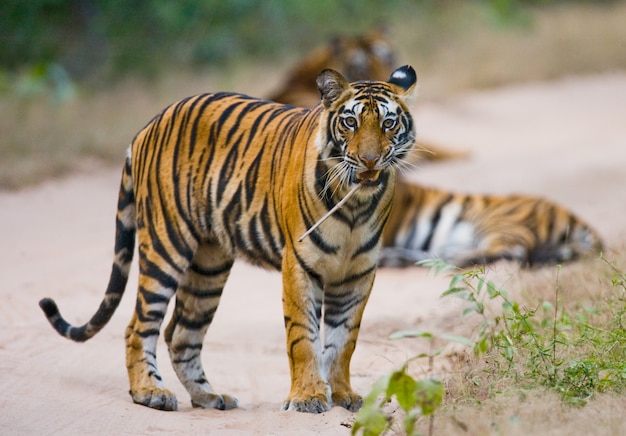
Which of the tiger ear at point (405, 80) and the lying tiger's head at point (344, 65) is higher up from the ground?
the lying tiger's head at point (344, 65)

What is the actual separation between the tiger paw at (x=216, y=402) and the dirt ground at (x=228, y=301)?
0.07m

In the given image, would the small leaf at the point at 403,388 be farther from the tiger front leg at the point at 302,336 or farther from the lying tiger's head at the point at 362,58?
the lying tiger's head at the point at 362,58

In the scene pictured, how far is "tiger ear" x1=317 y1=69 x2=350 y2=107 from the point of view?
4.69 m

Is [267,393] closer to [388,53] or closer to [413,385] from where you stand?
[413,385]

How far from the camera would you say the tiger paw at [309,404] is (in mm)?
4559


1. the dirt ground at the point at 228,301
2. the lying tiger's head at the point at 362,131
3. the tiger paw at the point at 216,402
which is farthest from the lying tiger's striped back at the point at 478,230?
the lying tiger's head at the point at 362,131

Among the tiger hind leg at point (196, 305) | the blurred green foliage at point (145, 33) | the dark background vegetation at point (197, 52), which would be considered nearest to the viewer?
the tiger hind leg at point (196, 305)

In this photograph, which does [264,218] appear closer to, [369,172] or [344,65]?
[369,172]

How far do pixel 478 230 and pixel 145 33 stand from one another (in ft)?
28.8

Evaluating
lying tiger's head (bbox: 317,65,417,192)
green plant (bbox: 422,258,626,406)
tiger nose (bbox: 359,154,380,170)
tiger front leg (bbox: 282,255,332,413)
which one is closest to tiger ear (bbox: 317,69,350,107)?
lying tiger's head (bbox: 317,65,417,192)

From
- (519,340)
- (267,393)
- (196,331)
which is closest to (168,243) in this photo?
(196,331)

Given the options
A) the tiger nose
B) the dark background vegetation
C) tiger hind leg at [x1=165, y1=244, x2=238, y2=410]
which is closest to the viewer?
the tiger nose

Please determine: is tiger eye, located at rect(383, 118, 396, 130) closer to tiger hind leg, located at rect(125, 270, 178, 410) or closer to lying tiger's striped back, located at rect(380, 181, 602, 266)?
tiger hind leg, located at rect(125, 270, 178, 410)

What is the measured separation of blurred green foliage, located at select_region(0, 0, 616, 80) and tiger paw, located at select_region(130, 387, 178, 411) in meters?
10.5
